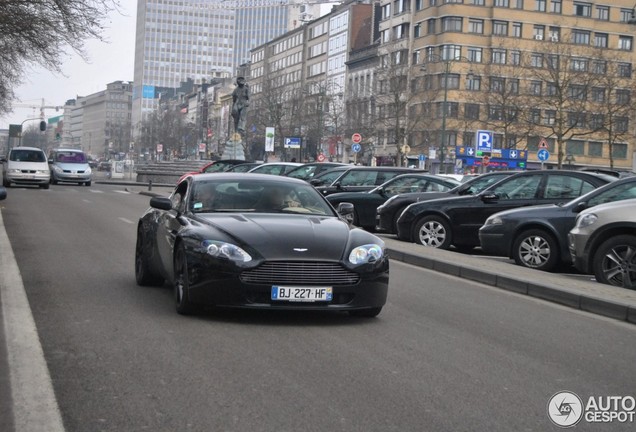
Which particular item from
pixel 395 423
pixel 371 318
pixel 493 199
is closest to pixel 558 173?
pixel 493 199

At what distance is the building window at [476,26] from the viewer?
89062 millimetres

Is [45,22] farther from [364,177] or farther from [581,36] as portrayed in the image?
[581,36]

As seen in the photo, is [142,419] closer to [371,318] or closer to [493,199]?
[371,318]

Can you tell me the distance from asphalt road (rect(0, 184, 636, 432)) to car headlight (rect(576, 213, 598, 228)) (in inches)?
60.0

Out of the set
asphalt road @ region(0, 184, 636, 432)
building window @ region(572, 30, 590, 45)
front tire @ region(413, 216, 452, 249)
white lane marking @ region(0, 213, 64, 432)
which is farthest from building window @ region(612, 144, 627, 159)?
white lane marking @ region(0, 213, 64, 432)

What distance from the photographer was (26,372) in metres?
6.16

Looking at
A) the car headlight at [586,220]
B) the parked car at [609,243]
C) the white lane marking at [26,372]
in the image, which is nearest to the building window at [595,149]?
the car headlight at [586,220]

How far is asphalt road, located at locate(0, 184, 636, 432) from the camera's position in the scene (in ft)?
17.5

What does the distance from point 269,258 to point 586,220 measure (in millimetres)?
5751

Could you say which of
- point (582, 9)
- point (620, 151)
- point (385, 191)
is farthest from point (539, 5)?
point (385, 191)

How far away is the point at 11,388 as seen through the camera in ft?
18.8

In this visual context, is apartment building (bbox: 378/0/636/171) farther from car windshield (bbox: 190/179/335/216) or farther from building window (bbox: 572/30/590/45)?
car windshield (bbox: 190/179/335/216)

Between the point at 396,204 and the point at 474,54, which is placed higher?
the point at 474,54

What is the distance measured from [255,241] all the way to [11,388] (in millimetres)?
2906
